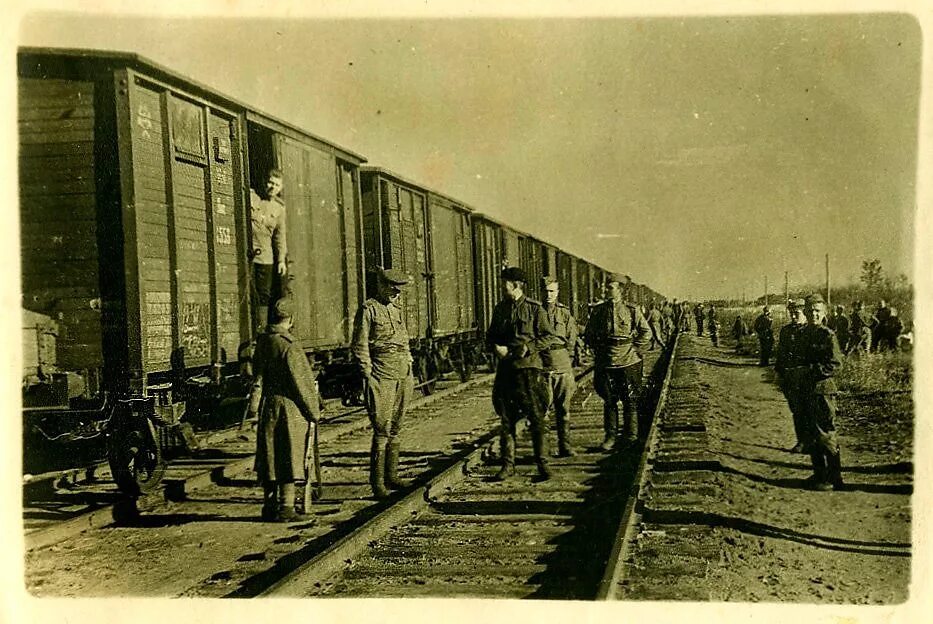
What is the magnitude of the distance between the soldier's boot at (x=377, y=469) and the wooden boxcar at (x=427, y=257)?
2.87 meters

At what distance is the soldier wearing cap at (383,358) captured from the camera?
5055mm

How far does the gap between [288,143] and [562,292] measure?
925 cm

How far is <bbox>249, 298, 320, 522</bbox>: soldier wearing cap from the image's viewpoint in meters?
4.68

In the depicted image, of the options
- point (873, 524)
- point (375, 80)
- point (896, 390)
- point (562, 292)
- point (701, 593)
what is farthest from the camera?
point (562, 292)

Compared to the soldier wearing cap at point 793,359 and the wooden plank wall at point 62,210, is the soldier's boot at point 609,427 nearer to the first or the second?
the soldier wearing cap at point 793,359

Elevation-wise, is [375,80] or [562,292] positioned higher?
[375,80]

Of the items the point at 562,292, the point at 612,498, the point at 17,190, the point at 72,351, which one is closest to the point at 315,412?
the point at 72,351

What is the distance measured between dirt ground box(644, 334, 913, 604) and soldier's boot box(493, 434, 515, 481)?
1.51m

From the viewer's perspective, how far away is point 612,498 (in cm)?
512

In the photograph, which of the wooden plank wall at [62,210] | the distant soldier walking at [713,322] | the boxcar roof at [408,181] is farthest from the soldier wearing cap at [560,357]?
the distant soldier walking at [713,322]

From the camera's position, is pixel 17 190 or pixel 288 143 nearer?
pixel 17 190

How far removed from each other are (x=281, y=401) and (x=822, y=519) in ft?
11.4

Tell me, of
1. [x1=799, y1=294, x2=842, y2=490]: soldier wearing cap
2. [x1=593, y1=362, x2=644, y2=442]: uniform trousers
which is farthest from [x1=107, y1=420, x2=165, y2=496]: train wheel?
[x1=799, y1=294, x2=842, y2=490]: soldier wearing cap

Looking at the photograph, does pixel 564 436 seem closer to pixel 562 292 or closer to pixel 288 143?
pixel 288 143
